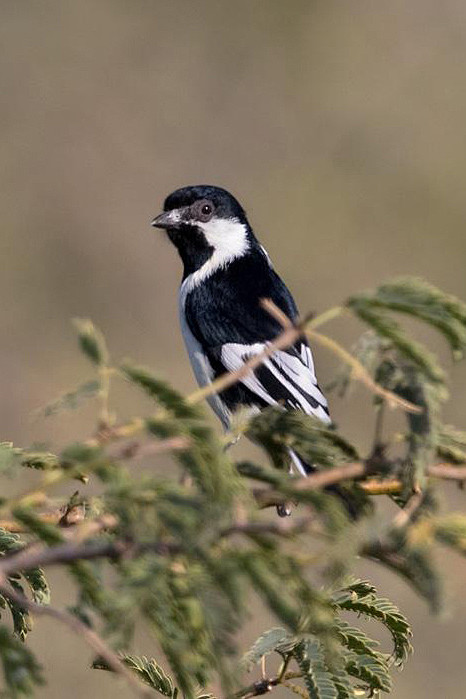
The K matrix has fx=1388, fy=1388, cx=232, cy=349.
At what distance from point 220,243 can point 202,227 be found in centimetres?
10

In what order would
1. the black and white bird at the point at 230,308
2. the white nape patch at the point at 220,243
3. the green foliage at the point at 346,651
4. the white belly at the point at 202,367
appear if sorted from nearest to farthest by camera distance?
1. the green foliage at the point at 346,651
2. the black and white bird at the point at 230,308
3. the white belly at the point at 202,367
4. the white nape patch at the point at 220,243

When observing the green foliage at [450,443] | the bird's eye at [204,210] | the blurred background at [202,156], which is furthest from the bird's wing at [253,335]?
the blurred background at [202,156]

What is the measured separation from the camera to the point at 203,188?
598 centimetres

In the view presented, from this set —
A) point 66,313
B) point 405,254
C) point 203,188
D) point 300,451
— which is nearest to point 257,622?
point 203,188

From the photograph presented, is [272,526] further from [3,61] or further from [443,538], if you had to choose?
[3,61]

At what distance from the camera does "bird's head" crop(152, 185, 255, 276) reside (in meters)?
5.82

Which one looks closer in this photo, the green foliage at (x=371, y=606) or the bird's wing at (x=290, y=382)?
the green foliage at (x=371, y=606)

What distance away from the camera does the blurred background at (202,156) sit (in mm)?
11461

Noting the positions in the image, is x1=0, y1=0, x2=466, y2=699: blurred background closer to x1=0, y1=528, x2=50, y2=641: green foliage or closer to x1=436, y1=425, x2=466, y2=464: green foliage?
x1=0, y1=528, x2=50, y2=641: green foliage

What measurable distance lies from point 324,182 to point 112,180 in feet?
6.82

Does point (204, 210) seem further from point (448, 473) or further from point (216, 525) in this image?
point (216, 525)

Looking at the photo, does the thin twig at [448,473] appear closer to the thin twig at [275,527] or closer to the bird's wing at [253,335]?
the thin twig at [275,527]

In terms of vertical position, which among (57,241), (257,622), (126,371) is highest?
(57,241)

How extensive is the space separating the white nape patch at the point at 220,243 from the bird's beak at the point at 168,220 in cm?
8
